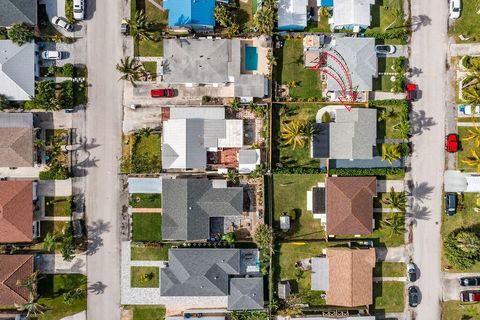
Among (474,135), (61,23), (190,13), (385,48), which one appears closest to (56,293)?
(61,23)

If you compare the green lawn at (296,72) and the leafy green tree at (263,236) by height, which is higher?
the green lawn at (296,72)

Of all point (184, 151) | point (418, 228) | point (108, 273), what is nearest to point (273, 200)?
point (184, 151)

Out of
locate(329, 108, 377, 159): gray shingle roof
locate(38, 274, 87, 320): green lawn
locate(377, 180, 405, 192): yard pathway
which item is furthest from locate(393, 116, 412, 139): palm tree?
locate(38, 274, 87, 320): green lawn

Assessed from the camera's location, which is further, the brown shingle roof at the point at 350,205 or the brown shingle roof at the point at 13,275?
the brown shingle roof at the point at 350,205

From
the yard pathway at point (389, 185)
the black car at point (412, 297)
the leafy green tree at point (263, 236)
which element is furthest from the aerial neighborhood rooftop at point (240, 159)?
the black car at point (412, 297)

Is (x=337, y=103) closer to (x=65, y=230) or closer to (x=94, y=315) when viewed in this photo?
(x=65, y=230)

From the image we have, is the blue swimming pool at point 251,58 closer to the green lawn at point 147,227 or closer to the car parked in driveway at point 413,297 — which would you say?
the green lawn at point 147,227

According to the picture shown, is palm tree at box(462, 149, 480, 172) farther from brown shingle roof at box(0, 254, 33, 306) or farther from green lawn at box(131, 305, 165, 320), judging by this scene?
brown shingle roof at box(0, 254, 33, 306)
